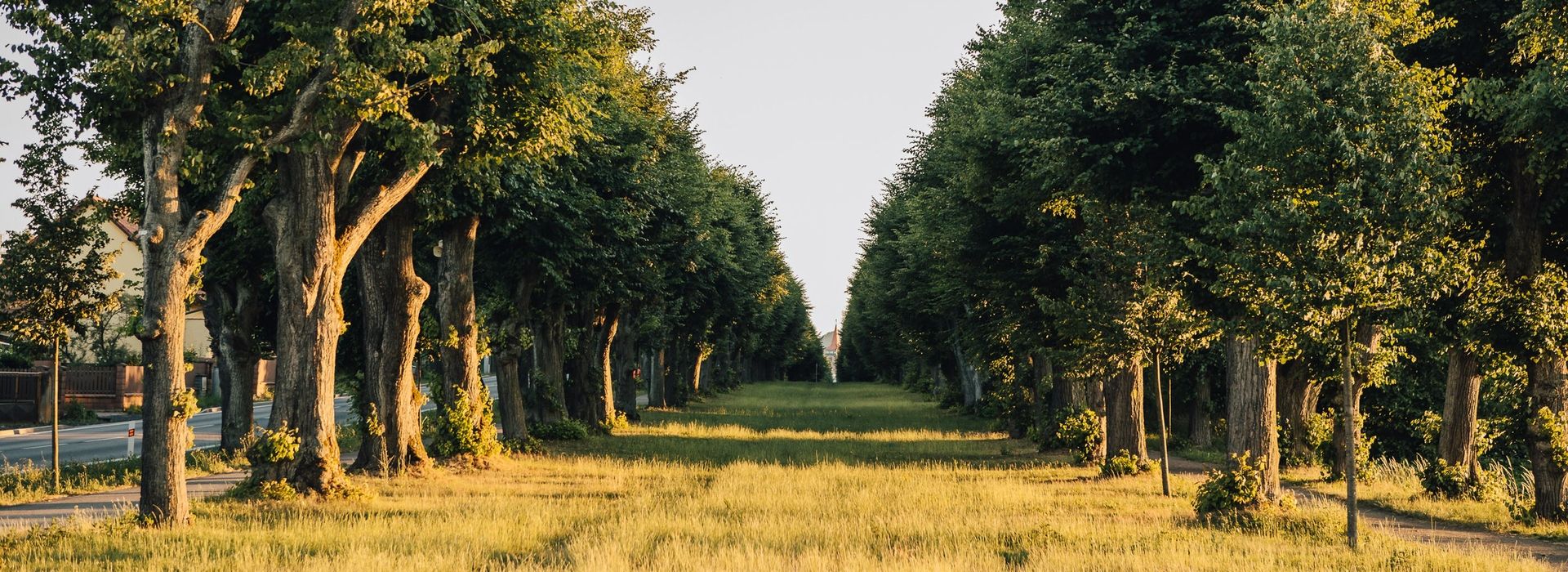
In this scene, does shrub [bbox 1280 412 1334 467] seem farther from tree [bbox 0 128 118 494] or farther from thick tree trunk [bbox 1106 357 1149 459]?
tree [bbox 0 128 118 494]

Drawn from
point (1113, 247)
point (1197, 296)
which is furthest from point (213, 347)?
point (1197, 296)

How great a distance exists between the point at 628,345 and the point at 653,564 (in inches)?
1321

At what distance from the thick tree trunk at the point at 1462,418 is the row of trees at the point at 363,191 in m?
15.7

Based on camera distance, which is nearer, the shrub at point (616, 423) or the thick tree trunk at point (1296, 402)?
the thick tree trunk at point (1296, 402)

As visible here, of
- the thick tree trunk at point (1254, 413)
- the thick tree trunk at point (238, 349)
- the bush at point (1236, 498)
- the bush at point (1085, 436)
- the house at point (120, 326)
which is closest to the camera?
the bush at point (1236, 498)

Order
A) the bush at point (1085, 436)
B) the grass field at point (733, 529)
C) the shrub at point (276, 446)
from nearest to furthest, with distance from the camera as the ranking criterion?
the grass field at point (733, 529) → the shrub at point (276, 446) → the bush at point (1085, 436)

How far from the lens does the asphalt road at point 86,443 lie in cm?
2714

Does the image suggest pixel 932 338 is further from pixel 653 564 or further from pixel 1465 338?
pixel 653 564

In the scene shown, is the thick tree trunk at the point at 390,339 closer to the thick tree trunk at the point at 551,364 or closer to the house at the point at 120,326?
the thick tree trunk at the point at 551,364

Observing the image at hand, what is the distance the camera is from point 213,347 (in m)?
32.6

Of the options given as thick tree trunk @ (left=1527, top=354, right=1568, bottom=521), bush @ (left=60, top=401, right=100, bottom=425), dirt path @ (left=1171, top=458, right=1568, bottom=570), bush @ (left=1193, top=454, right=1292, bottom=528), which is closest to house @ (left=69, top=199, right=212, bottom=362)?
bush @ (left=60, top=401, right=100, bottom=425)

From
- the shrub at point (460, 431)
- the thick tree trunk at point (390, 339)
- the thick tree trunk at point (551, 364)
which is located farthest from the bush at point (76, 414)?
the thick tree trunk at point (390, 339)

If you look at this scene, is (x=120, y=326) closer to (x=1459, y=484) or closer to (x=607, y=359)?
(x=607, y=359)

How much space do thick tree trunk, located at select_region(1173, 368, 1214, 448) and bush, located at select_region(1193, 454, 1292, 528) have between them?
2027 centimetres
